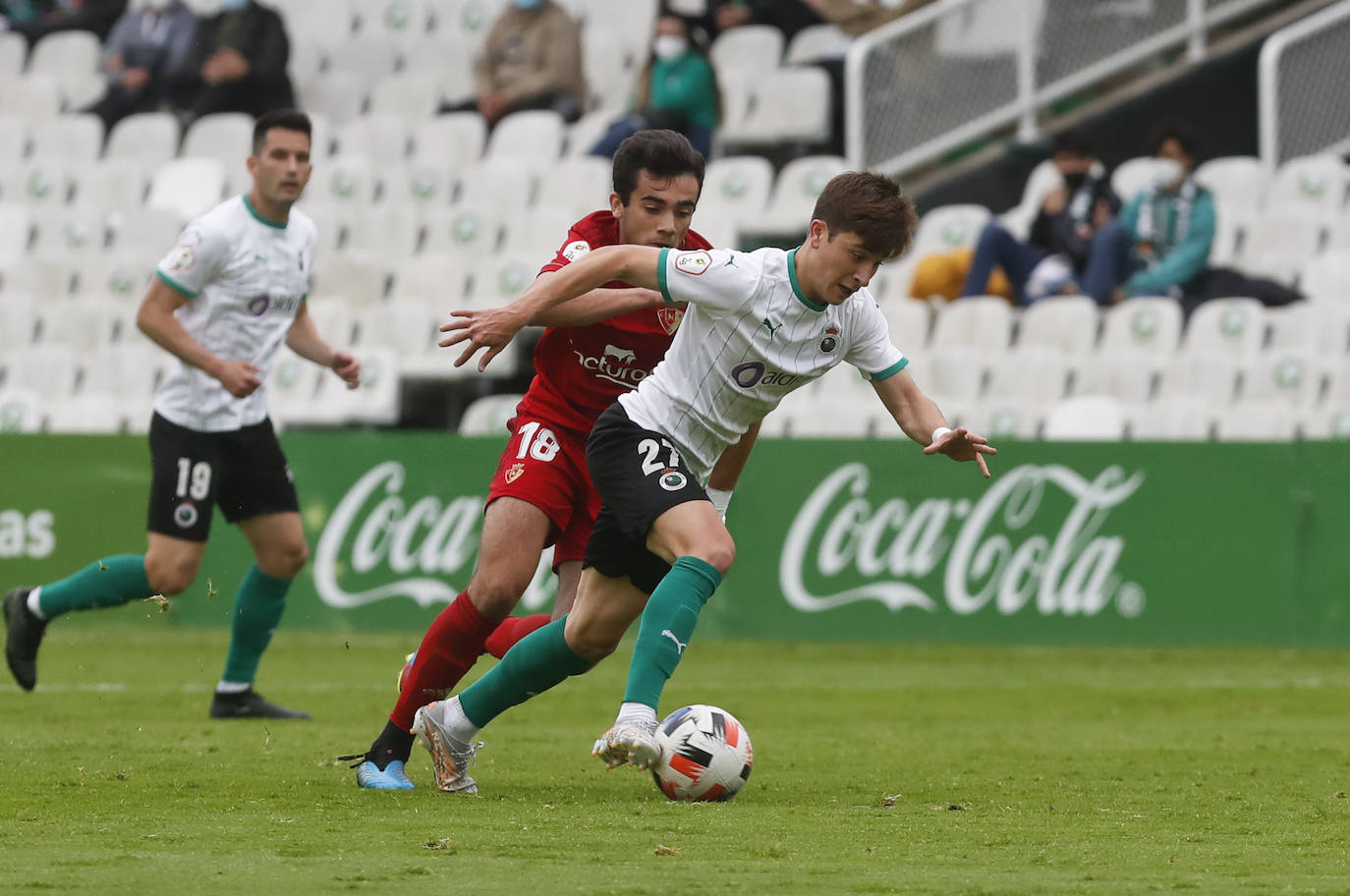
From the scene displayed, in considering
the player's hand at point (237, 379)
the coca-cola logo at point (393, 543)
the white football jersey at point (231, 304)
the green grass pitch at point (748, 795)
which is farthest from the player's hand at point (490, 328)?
the coca-cola logo at point (393, 543)

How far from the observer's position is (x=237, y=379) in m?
7.77

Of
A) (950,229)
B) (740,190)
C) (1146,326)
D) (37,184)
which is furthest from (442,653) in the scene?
(37,184)

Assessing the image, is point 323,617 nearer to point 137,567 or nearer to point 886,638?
point 886,638

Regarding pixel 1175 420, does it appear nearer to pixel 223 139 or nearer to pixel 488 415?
pixel 488 415

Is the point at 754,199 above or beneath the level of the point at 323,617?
above

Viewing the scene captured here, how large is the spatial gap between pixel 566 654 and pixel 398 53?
14.7 m

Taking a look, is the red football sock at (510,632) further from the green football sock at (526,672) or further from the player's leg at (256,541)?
the player's leg at (256,541)

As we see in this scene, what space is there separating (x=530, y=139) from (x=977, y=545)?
672cm

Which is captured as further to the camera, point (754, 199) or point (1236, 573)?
point (754, 199)

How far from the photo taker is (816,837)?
16.4 ft

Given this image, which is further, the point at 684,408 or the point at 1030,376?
the point at 1030,376

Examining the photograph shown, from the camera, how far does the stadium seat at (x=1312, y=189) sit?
596 inches

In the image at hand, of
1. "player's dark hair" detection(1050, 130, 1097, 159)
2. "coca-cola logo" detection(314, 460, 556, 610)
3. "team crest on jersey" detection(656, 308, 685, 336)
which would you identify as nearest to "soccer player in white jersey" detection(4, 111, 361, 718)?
"team crest on jersey" detection(656, 308, 685, 336)

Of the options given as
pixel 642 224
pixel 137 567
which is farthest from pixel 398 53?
pixel 642 224
